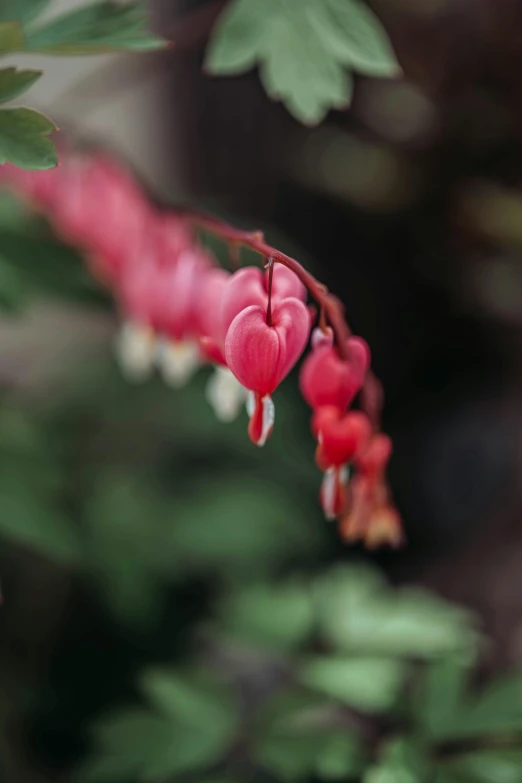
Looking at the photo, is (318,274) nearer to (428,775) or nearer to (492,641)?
(492,641)

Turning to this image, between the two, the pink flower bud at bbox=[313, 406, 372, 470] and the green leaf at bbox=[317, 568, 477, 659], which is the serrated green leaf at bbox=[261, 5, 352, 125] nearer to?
the pink flower bud at bbox=[313, 406, 372, 470]

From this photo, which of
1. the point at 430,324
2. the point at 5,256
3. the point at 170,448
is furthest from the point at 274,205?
the point at 5,256

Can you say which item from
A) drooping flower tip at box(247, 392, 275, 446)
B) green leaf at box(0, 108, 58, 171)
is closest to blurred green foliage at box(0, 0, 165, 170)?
green leaf at box(0, 108, 58, 171)

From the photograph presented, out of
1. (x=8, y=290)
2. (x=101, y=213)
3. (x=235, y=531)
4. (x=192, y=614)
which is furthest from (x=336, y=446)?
(x=192, y=614)

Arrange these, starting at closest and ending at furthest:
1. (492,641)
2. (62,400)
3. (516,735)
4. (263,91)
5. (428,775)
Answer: (428,775) < (516,735) < (492,641) < (62,400) < (263,91)

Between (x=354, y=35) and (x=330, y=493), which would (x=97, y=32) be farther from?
(x=330, y=493)

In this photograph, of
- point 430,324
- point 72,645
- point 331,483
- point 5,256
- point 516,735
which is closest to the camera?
point 331,483
